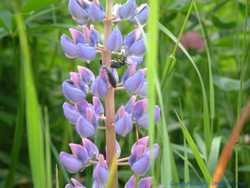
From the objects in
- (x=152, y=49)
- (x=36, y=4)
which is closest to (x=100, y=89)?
(x=152, y=49)

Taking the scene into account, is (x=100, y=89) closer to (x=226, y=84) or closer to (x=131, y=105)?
(x=131, y=105)

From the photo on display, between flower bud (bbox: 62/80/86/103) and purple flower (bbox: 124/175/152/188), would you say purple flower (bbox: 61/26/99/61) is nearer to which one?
flower bud (bbox: 62/80/86/103)

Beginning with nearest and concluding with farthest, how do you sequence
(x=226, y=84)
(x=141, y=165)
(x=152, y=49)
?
(x=152, y=49), (x=141, y=165), (x=226, y=84)

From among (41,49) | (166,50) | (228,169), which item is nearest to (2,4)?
(41,49)

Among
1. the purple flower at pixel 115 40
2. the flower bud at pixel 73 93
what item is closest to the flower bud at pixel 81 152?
the flower bud at pixel 73 93

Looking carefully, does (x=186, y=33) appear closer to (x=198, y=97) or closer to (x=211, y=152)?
(x=198, y=97)

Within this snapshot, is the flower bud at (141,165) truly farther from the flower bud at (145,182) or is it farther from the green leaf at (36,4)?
the green leaf at (36,4)

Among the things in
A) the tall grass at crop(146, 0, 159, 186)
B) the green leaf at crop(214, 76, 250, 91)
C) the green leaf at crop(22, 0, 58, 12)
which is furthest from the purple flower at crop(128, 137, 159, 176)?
the green leaf at crop(214, 76, 250, 91)
